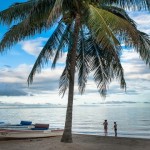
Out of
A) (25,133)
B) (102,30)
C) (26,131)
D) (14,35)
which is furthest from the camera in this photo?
(26,131)

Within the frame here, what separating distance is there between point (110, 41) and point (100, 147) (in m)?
6.68

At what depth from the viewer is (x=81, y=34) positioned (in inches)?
843

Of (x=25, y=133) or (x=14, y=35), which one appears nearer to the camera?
(x=14, y=35)

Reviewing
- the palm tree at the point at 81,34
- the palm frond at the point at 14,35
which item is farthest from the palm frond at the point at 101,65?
the palm frond at the point at 14,35

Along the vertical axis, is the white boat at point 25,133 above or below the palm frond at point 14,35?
below

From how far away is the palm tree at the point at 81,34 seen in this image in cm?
1473

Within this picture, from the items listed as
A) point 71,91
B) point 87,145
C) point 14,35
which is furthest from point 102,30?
point 87,145

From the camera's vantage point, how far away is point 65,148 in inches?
678

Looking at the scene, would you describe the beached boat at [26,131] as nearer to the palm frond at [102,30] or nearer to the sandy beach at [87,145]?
the sandy beach at [87,145]

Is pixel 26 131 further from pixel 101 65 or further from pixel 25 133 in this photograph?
pixel 101 65

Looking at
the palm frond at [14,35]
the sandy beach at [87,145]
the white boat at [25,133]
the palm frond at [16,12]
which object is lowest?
the sandy beach at [87,145]

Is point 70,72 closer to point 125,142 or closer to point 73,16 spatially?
point 73,16

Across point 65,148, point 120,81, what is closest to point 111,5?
point 120,81

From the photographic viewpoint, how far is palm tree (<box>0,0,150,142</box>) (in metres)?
14.7
